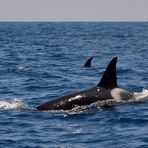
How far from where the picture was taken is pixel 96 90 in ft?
62.3

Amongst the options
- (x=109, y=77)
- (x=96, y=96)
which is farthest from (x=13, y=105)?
(x=109, y=77)

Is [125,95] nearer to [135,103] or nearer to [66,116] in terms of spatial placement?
[135,103]

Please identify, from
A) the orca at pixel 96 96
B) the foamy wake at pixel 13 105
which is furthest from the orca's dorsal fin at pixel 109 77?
the foamy wake at pixel 13 105

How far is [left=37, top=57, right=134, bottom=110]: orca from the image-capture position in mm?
18531

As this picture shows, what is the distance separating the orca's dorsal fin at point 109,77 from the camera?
18.9 m

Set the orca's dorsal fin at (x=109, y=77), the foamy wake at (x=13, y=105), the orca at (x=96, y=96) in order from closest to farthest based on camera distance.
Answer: the orca at (x=96, y=96)
the orca's dorsal fin at (x=109, y=77)
the foamy wake at (x=13, y=105)

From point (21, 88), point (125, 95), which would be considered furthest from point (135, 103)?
point (21, 88)

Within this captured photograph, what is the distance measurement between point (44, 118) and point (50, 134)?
2.19 metres

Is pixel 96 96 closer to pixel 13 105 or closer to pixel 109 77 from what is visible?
pixel 109 77

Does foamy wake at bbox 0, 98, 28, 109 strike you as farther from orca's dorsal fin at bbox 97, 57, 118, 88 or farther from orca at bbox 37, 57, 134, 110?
orca's dorsal fin at bbox 97, 57, 118, 88

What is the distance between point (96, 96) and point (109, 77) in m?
0.83

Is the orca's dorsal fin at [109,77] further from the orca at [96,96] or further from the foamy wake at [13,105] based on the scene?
the foamy wake at [13,105]

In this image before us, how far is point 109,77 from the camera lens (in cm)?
1895

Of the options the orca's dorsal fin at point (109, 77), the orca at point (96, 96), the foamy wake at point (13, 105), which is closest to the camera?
the orca at point (96, 96)
